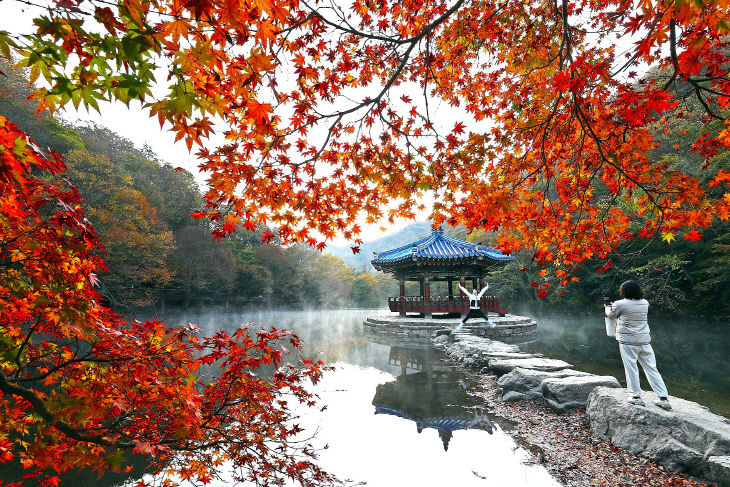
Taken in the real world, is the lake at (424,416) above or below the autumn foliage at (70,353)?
below

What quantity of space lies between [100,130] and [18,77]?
27.0 ft

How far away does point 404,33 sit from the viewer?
170 inches

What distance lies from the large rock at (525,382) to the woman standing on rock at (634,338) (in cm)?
154

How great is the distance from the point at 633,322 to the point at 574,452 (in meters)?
1.59

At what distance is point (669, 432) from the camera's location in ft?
10.1

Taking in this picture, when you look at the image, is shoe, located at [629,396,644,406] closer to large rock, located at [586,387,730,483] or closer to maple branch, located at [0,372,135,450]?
large rock, located at [586,387,730,483]

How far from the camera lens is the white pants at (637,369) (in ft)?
11.6

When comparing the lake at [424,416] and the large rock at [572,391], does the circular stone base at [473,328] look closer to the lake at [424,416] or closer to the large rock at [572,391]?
the lake at [424,416]

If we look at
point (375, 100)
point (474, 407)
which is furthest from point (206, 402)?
point (474, 407)

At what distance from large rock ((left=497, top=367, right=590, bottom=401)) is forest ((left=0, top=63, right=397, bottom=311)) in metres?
4.98

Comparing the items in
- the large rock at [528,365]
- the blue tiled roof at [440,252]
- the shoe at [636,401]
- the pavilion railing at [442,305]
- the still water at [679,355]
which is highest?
the blue tiled roof at [440,252]

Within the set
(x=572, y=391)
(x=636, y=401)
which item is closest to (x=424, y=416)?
(x=572, y=391)

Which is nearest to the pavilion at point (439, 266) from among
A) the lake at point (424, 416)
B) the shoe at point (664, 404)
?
the lake at point (424, 416)

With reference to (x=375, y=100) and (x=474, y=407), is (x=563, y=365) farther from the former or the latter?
(x=375, y=100)
